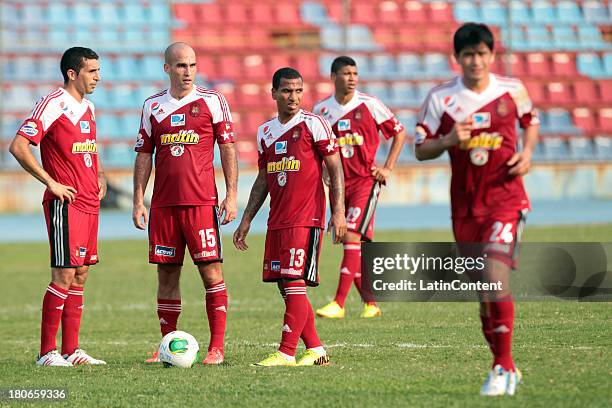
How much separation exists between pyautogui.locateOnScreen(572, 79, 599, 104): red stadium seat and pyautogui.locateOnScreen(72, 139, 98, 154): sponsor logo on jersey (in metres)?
30.6

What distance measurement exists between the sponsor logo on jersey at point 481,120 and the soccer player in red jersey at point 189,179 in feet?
7.89

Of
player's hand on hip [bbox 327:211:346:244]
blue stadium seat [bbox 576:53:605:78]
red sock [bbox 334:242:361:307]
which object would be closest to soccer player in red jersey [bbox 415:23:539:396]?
player's hand on hip [bbox 327:211:346:244]

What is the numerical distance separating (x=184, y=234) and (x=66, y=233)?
923 millimetres

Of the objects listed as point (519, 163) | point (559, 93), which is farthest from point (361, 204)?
point (559, 93)

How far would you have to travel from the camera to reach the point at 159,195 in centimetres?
790

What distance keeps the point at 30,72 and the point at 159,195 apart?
91.9 feet

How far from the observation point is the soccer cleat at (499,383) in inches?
225

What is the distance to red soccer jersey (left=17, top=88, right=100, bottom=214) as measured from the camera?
8.09 metres

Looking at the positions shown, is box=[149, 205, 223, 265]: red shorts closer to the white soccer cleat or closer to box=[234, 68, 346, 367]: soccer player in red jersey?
box=[234, 68, 346, 367]: soccer player in red jersey

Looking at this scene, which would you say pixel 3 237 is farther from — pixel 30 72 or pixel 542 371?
pixel 542 371

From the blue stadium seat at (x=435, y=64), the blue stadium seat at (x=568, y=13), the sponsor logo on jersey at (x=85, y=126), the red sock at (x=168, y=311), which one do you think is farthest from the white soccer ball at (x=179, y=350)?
the blue stadium seat at (x=568, y=13)

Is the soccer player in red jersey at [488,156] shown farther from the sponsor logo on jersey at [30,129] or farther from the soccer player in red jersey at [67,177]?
the sponsor logo on jersey at [30,129]

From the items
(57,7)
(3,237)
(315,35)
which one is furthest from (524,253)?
(57,7)

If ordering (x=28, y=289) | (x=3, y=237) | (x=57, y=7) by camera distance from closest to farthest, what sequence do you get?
(x=28, y=289), (x=3, y=237), (x=57, y=7)
